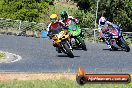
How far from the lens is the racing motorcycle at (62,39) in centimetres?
1944

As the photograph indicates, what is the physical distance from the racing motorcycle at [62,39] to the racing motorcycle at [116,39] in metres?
3.47

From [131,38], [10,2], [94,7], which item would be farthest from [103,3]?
Answer: [131,38]

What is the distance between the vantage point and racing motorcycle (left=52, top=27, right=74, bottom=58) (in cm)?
1944

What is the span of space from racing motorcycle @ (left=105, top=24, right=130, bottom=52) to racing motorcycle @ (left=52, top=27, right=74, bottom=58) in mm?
3470

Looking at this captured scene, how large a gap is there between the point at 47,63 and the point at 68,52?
2.05m

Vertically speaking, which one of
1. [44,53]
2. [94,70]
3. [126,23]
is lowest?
[126,23]

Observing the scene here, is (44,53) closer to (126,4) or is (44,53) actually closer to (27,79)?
(27,79)

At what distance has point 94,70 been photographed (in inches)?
612

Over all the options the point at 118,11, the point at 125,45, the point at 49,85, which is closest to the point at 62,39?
the point at 125,45

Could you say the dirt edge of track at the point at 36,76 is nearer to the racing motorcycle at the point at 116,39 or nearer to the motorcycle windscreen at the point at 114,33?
the racing motorcycle at the point at 116,39

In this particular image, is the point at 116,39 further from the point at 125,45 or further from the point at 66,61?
the point at 66,61

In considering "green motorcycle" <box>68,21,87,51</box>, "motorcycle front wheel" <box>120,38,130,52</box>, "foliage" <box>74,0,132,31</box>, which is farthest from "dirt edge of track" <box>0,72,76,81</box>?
"foliage" <box>74,0,132,31</box>

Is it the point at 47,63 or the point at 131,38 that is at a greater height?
the point at 47,63

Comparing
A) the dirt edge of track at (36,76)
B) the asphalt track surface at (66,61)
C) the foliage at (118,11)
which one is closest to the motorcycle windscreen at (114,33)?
the asphalt track surface at (66,61)
